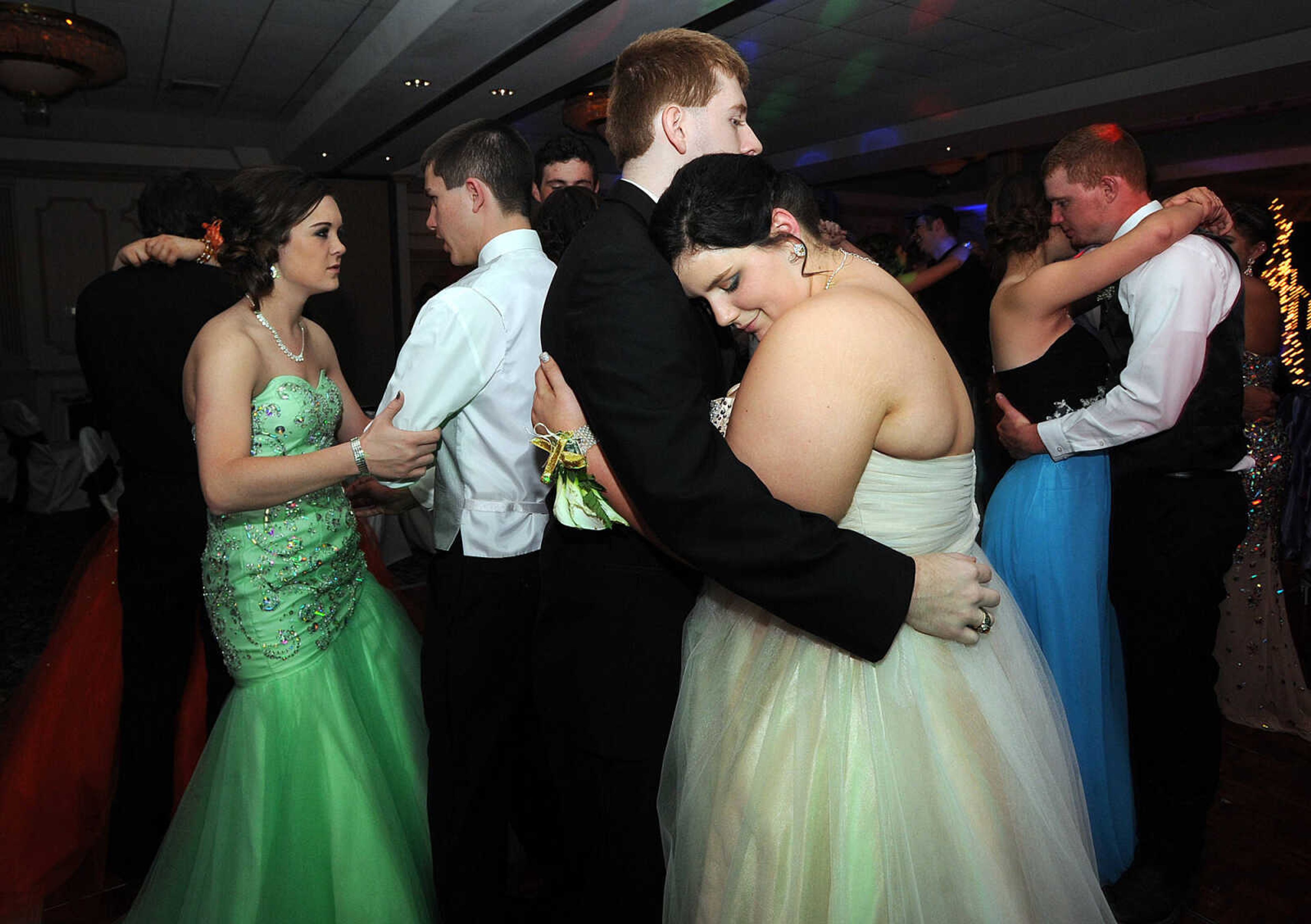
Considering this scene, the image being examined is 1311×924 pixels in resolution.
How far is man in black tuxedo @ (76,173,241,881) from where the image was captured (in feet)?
7.03

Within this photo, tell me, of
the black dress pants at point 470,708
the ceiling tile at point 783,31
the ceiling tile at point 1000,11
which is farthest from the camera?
the ceiling tile at point 783,31

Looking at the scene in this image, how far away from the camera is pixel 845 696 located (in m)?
1.26

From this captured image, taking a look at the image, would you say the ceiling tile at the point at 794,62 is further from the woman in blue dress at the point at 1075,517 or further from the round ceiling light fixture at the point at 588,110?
the woman in blue dress at the point at 1075,517

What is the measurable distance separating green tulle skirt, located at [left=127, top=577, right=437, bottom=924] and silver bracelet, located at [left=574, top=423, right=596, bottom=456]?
1.02m

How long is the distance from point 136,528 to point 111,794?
0.83 metres

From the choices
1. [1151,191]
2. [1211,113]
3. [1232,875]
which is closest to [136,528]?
[1151,191]

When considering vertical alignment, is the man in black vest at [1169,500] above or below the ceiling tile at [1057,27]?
below

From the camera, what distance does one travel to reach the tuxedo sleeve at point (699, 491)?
1168mm

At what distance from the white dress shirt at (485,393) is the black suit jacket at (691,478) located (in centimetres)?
55

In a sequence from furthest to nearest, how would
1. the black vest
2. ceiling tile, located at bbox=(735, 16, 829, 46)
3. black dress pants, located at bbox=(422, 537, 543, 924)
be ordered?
ceiling tile, located at bbox=(735, 16, 829, 46), the black vest, black dress pants, located at bbox=(422, 537, 543, 924)

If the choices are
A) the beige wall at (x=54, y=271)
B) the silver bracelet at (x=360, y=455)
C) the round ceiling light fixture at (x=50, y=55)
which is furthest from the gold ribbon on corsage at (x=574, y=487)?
the beige wall at (x=54, y=271)

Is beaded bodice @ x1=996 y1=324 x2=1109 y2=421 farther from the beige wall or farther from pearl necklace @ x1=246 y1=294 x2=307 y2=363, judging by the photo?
the beige wall

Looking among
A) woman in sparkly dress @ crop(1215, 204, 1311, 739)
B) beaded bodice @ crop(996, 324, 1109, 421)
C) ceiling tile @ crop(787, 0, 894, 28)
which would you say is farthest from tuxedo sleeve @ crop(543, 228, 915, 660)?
ceiling tile @ crop(787, 0, 894, 28)

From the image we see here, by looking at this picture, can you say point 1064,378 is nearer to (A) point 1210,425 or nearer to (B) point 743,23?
(A) point 1210,425
